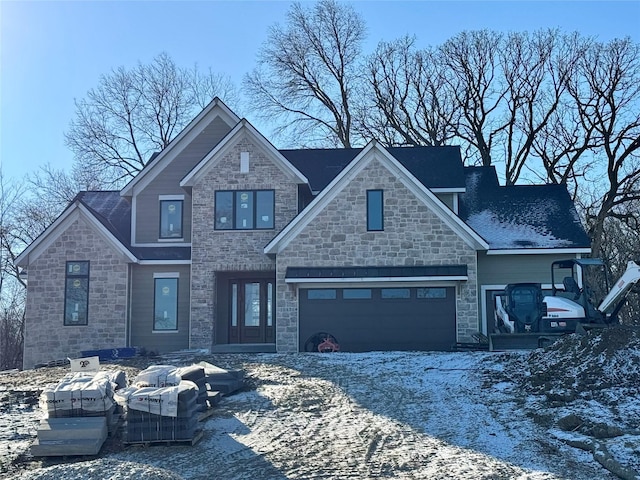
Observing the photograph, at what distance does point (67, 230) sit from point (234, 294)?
5573 millimetres

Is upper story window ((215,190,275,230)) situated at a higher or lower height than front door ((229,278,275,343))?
higher

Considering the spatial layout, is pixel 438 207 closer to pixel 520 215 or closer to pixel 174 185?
pixel 520 215

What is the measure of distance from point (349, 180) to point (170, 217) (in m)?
6.61

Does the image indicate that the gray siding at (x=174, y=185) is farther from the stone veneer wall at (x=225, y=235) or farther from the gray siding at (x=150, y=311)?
the stone veneer wall at (x=225, y=235)

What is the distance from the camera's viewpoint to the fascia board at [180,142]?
2383cm

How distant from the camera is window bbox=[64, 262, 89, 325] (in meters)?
22.2

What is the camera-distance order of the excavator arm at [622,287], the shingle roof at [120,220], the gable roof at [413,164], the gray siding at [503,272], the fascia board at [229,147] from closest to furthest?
the excavator arm at [622,287]
the gray siding at [503,272]
the fascia board at [229,147]
the shingle roof at [120,220]
the gable roof at [413,164]

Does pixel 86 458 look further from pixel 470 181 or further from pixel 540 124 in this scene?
pixel 540 124

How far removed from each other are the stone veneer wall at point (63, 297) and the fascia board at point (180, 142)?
2.38m

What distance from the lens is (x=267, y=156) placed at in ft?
73.4

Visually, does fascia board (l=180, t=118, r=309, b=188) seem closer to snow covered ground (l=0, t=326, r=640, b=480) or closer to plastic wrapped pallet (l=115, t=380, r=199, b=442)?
snow covered ground (l=0, t=326, r=640, b=480)

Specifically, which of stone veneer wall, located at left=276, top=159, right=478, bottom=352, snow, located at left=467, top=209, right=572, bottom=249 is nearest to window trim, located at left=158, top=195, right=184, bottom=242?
stone veneer wall, located at left=276, top=159, right=478, bottom=352

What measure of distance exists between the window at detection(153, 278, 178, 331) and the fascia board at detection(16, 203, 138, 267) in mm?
1272

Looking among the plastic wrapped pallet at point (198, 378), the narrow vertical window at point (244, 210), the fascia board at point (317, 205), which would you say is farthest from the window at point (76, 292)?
the plastic wrapped pallet at point (198, 378)
